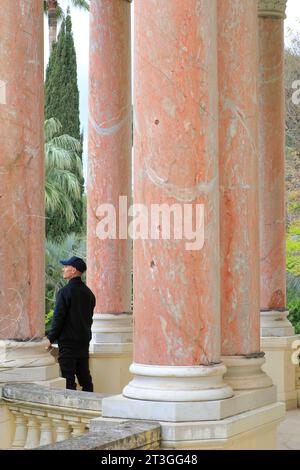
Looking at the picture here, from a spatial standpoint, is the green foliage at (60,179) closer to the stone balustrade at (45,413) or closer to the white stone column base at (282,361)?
the white stone column base at (282,361)

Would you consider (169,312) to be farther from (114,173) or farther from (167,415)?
(114,173)

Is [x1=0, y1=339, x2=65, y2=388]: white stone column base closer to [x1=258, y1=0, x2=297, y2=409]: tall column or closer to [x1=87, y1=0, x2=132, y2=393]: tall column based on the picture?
[x1=87, y1=0, x2=132, y2=393]: tall column

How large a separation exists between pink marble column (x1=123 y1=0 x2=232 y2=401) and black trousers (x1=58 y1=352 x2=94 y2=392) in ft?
45.6

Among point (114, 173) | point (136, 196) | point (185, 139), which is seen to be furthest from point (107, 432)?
point (114, 173)

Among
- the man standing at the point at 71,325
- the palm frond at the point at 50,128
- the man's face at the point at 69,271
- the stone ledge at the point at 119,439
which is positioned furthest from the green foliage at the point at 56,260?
the stone ledge at the point at 119,439

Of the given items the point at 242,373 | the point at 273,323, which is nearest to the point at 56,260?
the point at 273,323

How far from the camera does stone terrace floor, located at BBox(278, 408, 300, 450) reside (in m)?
43.1

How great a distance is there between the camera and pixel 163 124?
27547mm

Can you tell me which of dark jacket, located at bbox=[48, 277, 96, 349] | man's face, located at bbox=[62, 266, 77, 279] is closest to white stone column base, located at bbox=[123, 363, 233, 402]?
dark jacket, located at bbox=[48, 277, 96, 349]

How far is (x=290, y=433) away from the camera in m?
46.7

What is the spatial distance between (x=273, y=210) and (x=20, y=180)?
23125mm

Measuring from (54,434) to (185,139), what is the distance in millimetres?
13565

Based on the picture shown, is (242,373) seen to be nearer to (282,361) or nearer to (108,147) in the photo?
(108,147)

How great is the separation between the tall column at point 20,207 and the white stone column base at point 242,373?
10377mm
